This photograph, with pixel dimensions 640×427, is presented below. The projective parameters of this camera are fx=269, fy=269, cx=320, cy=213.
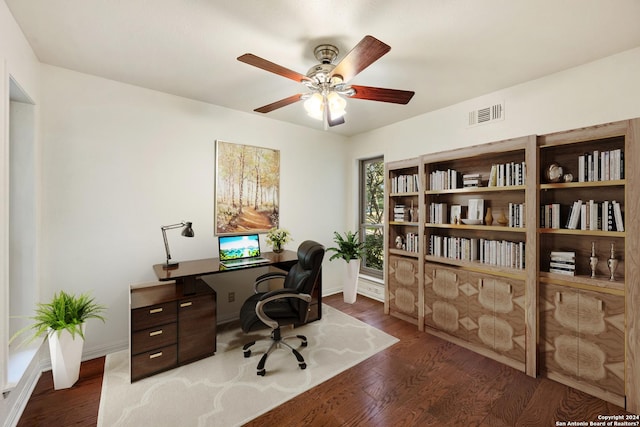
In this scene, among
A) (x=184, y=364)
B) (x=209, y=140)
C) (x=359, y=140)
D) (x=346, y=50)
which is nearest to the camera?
(x=346, y=50)

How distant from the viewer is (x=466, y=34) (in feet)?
6.11

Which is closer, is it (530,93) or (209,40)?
(209,40)

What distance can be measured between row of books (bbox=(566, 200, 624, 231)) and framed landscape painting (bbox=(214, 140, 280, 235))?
10.1 feet

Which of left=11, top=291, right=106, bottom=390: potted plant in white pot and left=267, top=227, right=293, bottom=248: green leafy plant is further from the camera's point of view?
left=267, top=227, right=293, bottom=248: green leafy plant

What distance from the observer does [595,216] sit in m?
2.11

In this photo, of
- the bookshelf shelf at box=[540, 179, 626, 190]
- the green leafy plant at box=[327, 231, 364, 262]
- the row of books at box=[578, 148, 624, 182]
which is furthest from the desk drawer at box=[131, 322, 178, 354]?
the row of books at box=[578, 148, 624, 182]

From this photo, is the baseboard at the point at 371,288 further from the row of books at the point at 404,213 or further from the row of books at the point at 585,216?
the row of books at the point at 585,216

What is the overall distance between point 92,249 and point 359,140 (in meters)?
3.69

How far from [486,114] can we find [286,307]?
2.87 m

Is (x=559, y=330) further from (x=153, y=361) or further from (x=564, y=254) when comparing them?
(x=153, y=361)

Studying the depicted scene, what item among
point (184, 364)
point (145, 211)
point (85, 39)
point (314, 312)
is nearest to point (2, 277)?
point (145, 211)

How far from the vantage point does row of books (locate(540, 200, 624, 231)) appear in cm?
203

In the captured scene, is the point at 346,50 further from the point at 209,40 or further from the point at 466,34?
the point at 209,40

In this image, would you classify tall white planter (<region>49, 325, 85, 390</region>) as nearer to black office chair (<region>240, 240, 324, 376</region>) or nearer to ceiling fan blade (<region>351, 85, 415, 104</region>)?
black office chair (<region>240, 240, 324, 376</region>)
